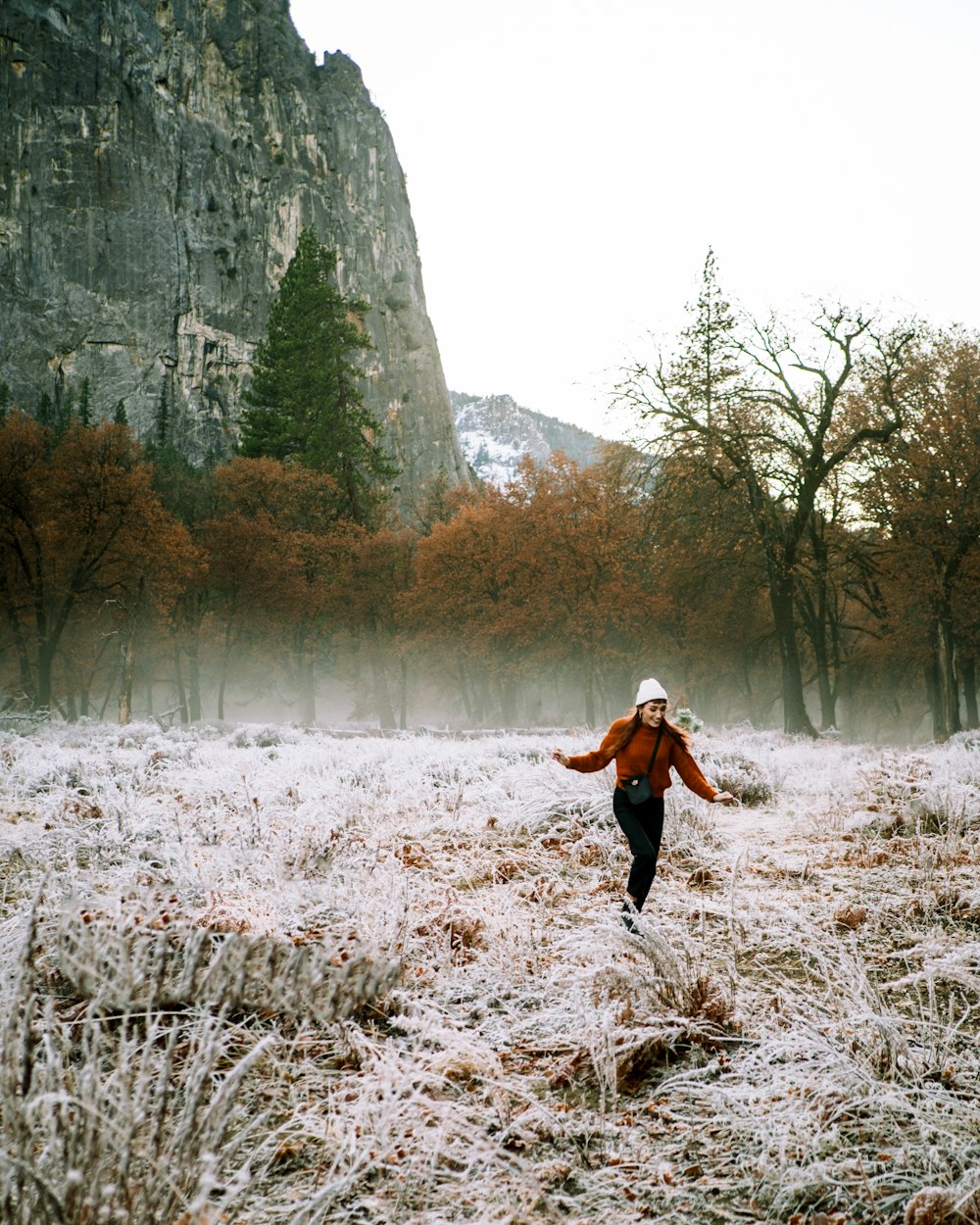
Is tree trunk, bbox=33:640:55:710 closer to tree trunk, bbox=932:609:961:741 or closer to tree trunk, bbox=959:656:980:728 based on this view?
tree trunk, bbox=932:609:961:741

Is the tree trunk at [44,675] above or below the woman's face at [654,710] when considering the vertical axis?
above

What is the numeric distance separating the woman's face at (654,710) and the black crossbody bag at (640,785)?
0.35ft

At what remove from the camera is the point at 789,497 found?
838 inches

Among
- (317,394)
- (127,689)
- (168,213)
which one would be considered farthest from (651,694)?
(168,213)

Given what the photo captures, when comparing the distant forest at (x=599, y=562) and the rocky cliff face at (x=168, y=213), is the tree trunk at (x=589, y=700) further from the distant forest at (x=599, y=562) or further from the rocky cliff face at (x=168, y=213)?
the rocky cliff face at (x=168, y=213)

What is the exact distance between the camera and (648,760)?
4.95 meters

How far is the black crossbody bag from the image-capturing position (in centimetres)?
485

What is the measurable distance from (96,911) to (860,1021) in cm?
362

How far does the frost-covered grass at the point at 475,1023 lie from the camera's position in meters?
2.02

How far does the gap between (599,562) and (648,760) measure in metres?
26.8

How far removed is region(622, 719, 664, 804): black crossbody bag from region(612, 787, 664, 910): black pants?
6cm

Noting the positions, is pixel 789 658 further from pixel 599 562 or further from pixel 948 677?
pixel 599 562

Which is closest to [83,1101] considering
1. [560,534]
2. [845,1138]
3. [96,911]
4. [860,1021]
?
[845,1138]

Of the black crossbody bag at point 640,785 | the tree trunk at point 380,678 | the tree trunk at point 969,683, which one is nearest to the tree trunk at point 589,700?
the tree trunk at point 380,678
